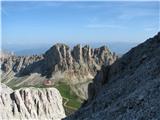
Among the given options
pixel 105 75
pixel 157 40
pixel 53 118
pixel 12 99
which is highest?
pixel 157 40

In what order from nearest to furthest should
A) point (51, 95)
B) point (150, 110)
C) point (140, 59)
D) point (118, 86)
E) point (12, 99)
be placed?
point (150, 110) → point (118, 86) → point (140, 59) → point (12, 99) → point (51, 95)

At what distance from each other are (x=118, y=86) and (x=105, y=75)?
1381cm

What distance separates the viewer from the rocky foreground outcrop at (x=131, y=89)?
36.0 m

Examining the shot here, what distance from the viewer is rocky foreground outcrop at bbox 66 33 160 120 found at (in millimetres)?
36041

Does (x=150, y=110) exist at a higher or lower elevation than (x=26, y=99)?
higher

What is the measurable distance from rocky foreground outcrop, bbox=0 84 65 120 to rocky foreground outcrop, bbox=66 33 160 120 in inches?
1548

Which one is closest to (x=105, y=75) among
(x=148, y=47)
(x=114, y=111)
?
(x=148, y=47)

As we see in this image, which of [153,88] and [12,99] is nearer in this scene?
[153,88]

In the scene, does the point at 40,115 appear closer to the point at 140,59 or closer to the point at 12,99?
the point at 12,99

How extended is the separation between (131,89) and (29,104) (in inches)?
2693

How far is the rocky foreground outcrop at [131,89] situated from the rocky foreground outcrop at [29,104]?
3932 cm

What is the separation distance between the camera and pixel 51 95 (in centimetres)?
12612

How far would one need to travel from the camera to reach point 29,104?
110625mm

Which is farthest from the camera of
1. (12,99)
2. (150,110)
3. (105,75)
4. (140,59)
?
(12,99)
